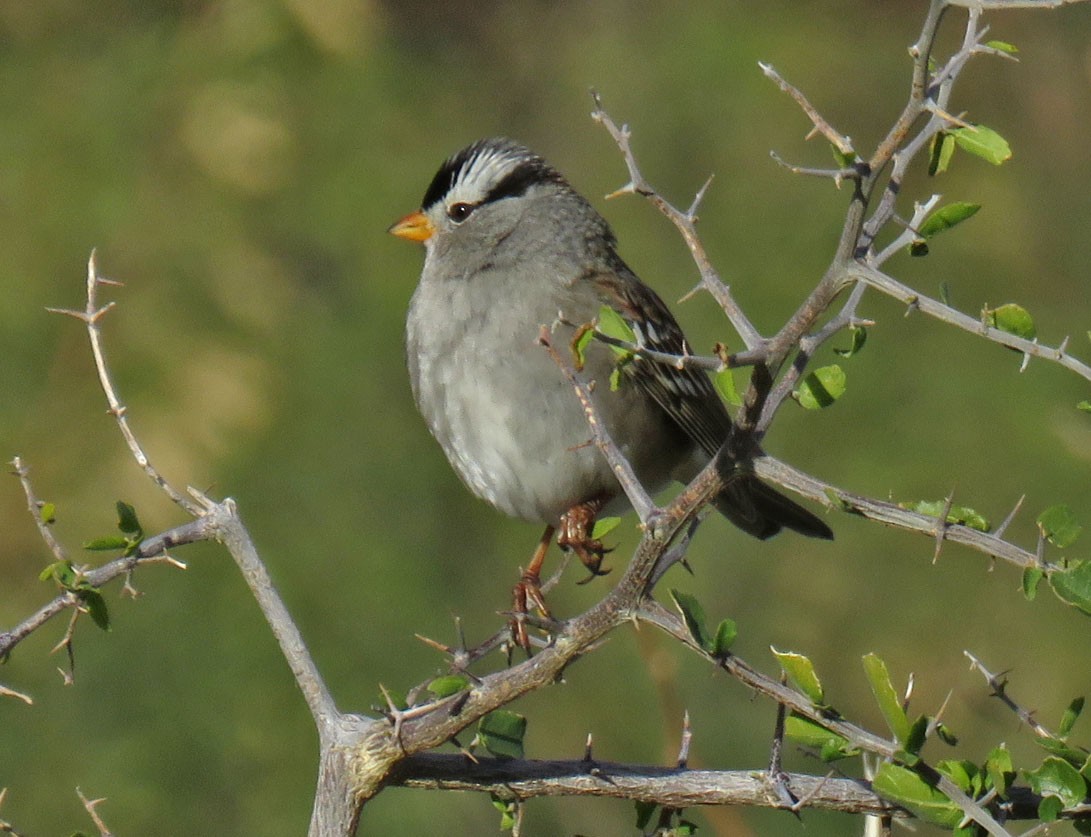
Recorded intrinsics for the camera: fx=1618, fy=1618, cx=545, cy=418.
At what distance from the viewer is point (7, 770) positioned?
480 cm

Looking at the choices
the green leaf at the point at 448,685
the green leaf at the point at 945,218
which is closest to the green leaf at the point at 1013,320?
the green leaf at the point at 945,218

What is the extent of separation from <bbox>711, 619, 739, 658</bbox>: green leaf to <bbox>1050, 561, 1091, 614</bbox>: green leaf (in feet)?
1.56

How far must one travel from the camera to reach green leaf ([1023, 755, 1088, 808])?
2.18 m

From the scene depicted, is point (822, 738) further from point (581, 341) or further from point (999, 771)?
point (581, 341)

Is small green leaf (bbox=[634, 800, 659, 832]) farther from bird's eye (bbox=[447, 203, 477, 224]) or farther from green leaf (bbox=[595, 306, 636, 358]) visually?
bird's eye (bbox=[447, 203, 477, 224])

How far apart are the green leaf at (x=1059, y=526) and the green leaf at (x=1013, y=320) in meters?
0.24

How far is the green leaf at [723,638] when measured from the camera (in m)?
2.37

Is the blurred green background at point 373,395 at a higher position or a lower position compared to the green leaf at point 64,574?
lower

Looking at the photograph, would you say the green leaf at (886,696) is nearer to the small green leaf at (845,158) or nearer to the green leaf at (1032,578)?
the green leaf at (1032,578)

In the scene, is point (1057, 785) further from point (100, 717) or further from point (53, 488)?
point (53, 488)

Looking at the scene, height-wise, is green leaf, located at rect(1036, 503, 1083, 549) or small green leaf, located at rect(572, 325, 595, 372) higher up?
small green leaf, located at rect(572, 325, 595, 372)

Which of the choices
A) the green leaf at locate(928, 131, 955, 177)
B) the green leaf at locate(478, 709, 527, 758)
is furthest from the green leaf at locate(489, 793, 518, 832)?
the green leaf at locate(928, 131, 955, 177)

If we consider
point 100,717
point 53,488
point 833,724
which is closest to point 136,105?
point 53,488

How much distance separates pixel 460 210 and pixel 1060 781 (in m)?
2.98
